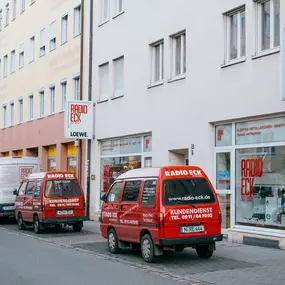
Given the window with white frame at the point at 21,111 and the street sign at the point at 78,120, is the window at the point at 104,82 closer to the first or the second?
the street sign at the point at 78,120

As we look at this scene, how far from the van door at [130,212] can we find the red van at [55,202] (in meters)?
5.60

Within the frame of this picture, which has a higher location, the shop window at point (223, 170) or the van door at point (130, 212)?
the shop window at point (223, 170)

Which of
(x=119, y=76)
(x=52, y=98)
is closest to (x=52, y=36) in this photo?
(x=52, y=98)

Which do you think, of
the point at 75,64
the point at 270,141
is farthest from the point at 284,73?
the point at 75,64

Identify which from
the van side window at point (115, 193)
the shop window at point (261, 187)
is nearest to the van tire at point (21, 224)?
the van side window at point (115, 193)

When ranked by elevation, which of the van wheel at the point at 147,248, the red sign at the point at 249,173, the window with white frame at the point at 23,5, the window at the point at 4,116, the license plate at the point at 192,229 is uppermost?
the window with white frame at the point at 23,5

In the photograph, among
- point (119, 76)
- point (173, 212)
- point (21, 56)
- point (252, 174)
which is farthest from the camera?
point (21, 56)

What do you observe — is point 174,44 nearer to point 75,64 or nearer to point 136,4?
point 136,4

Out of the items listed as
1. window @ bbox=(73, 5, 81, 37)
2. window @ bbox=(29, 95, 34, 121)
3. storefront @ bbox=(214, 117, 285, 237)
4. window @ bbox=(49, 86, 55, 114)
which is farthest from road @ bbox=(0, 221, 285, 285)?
window @ bbox=(29, 95, 34, 121)

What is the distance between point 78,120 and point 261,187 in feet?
34.6

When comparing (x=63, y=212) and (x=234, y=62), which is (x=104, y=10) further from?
(x=234, y=62)

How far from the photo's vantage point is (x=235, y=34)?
15.9 metres

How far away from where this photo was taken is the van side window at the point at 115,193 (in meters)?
13.3

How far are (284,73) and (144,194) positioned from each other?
13.5 ft
